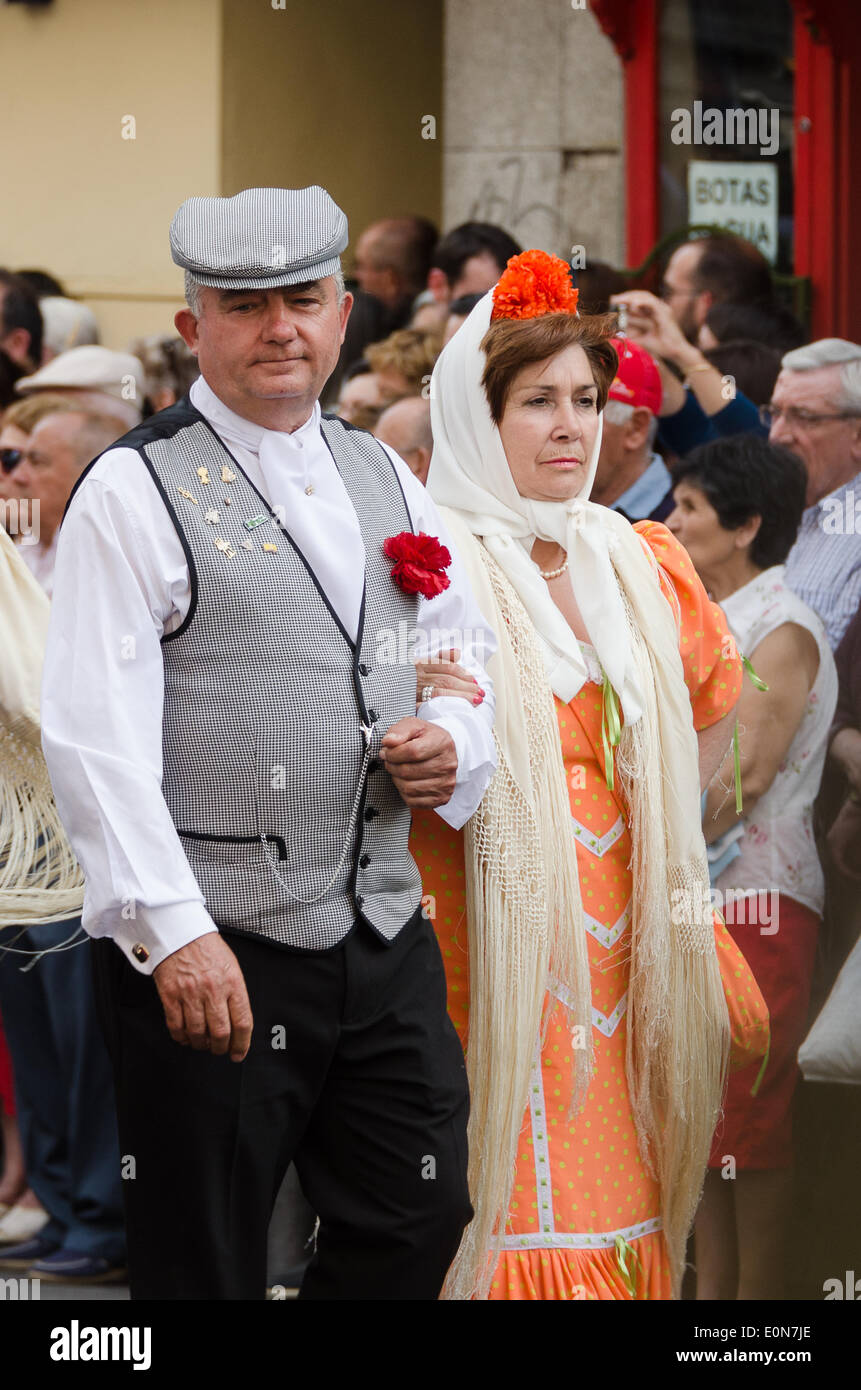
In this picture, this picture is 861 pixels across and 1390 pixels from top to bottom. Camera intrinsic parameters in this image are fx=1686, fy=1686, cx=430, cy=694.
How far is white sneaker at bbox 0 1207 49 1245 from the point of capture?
378 cm

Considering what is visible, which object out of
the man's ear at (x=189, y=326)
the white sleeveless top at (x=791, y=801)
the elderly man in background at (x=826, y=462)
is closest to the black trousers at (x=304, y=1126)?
the man's ear at (x=189, y=326)

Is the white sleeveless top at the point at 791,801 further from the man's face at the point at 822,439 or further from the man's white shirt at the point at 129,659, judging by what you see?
the man's white shirt at the point at 129,659

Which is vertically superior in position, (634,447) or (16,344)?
(16,344)

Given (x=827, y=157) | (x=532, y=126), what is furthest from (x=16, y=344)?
(x=827, y=157)

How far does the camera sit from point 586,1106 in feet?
8.80

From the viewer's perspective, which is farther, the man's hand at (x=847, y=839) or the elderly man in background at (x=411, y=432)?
the elderly man in background at (x=411, y=432)

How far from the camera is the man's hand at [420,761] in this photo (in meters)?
2.26

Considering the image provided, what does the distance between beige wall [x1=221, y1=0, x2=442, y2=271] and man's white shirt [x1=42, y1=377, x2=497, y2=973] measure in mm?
1906

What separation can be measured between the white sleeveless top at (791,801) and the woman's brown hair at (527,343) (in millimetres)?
933

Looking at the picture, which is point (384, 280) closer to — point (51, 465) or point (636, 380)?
point (636, 380)

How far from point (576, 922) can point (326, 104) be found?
233 centimetres

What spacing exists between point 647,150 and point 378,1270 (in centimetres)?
287
